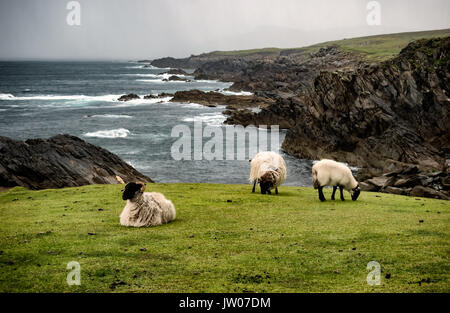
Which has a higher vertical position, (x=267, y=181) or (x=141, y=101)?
(x=141, y=101)

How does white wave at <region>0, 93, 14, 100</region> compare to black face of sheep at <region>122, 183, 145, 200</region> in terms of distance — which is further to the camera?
white wave at <region>0, 93, 14, 100</region>

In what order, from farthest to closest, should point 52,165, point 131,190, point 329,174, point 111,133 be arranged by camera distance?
point 111,133 < point 52,165 < point 329,174 < point 131,190

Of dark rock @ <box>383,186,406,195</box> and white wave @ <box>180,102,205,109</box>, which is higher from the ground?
white wave @ <box>180,102,205,109</box>

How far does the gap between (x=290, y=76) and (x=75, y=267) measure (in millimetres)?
157639

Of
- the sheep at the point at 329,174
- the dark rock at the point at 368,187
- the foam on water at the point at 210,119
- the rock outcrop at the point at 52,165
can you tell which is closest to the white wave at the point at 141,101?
the foam on water at the point at 210,119

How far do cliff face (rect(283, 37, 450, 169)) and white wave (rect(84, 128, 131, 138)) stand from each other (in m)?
32.3

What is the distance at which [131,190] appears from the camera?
1453 centimetres

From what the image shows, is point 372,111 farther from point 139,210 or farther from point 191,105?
point 191,105

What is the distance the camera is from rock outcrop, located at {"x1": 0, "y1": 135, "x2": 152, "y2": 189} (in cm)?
3020

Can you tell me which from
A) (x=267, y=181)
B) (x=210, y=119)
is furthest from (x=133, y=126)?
(x=267, y=181)

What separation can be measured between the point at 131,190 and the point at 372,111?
5496 cm

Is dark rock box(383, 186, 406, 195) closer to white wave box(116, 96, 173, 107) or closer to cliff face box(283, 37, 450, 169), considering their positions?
cliff face box(283, 37, 450, 169)

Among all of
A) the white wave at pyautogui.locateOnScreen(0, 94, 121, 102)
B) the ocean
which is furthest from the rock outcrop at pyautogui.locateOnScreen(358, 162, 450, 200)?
the white wave at pyautogui.locateOnScreen(0, 94, 121, 102)

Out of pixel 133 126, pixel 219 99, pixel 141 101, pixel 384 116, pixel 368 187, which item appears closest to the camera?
pixel 368 187
